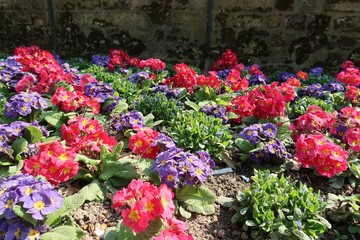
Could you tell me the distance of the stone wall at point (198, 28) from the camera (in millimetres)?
5766

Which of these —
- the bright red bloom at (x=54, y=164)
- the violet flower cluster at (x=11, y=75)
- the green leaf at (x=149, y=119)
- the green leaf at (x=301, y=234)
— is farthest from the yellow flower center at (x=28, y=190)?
the violet flower cluster at (x=11, y=75)

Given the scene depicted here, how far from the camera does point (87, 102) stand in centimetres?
338

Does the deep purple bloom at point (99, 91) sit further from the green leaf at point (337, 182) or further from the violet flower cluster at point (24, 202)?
the green leaf at point (337, 182)

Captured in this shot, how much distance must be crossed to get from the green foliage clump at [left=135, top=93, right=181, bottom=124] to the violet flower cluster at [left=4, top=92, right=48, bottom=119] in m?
1.01

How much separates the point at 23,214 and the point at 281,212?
4.84 ft

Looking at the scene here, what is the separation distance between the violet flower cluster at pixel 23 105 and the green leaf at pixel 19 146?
0.41 metres

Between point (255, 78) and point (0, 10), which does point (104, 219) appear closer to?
point (255, 78)

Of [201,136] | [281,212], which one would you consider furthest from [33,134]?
[281,212]

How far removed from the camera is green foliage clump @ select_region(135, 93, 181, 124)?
11.6 ft

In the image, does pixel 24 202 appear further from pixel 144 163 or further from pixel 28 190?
pixel 144 163

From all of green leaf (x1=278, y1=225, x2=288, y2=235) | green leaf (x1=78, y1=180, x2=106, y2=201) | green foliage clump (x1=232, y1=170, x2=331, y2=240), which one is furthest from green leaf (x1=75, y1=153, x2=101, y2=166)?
green leaf (x1=278, y1=225, x2=288, y2=235)

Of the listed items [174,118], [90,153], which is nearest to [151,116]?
[174,118]

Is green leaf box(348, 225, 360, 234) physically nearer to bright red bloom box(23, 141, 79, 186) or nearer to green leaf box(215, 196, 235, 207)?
green leaf box(215, 196, 235, 207)

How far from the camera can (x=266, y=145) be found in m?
2.85
